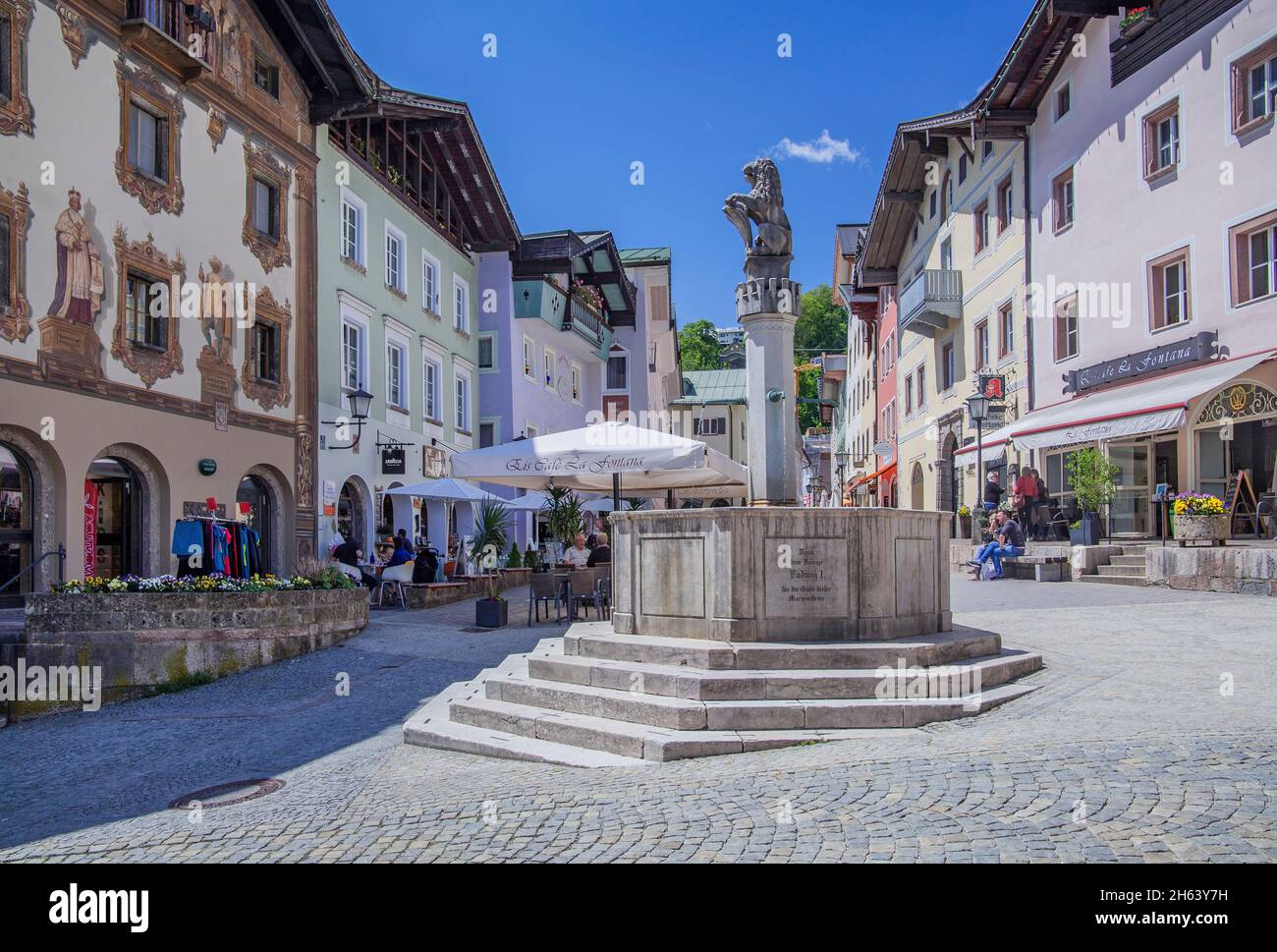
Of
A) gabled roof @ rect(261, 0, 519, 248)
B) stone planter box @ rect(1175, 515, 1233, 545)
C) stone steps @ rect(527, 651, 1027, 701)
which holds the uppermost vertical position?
gabled roof @ rect(261, 0, 519, 248)

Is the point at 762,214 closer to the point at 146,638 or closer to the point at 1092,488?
the point at 146,638

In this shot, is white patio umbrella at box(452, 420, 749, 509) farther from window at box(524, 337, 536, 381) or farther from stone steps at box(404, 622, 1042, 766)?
window at box(524, 337, 536, 381)

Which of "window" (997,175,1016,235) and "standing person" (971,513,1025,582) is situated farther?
"window" (997,175,1016,235)

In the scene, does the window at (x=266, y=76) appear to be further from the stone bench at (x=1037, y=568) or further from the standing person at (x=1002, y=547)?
the stone bench at (x=1037, y=568)

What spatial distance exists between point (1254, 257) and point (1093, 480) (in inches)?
183

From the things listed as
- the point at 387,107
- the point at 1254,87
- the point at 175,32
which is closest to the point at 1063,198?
the point at 1254,87

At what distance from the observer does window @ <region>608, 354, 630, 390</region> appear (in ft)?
157

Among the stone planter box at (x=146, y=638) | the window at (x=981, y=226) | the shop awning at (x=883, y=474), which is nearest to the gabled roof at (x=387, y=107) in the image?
the stone planter box at (x=146, y=638)

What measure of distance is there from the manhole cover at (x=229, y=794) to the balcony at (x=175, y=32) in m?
13.7

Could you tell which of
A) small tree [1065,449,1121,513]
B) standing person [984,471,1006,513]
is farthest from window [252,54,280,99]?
small tree [1065,449,1121,513]

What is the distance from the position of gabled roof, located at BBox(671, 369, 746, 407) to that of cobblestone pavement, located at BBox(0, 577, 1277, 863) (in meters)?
62.7

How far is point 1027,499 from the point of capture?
69.6 ft

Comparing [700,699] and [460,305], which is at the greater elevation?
[460,305]
